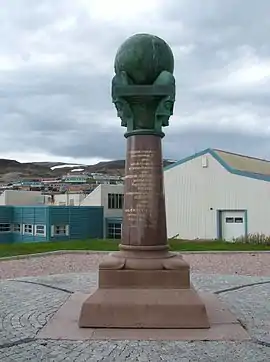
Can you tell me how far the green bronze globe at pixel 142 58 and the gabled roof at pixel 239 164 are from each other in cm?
2133

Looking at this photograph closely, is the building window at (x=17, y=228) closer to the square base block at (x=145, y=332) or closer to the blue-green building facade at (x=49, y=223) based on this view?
the blue-green building facade at (x=49, y=223)

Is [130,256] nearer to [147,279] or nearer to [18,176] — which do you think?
[147,279]

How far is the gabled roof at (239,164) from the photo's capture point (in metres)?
28.5

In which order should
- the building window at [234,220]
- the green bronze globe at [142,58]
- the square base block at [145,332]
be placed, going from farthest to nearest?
the building window at [234,220]
the green bronze globe at [142,58]
the square base block at [145,332]

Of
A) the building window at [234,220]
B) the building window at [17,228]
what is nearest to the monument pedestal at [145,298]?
the building window at [234,220]

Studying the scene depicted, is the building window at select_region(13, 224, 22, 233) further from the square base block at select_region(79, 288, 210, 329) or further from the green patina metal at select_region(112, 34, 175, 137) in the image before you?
the square base block at select_region(79, 288, 210, 329)

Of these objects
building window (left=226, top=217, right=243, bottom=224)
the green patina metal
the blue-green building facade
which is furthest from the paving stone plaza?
the blue-green building facade

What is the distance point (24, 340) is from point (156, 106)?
139 inches

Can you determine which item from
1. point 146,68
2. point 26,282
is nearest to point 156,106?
point 146,68

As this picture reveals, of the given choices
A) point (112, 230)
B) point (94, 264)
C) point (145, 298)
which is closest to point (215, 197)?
point (94, 264)

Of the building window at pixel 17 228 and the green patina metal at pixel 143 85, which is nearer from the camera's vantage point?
the green patina metal at pixel 143 85

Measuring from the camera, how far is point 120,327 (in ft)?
20.8

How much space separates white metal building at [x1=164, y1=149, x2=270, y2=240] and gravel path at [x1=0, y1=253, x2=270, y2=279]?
9.50 metres

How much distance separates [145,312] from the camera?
21.0 feet
